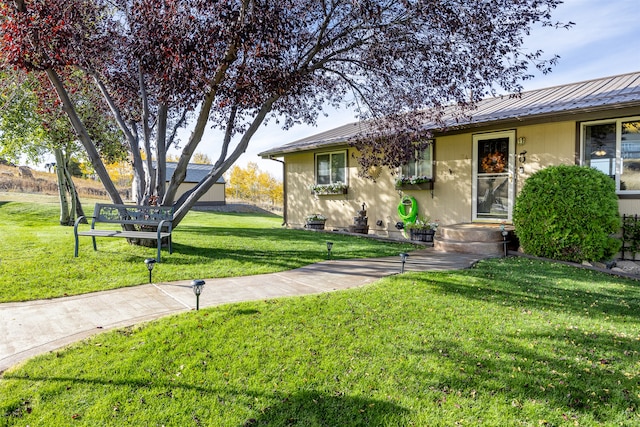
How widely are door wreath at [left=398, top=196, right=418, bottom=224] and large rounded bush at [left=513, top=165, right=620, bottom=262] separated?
123 inches

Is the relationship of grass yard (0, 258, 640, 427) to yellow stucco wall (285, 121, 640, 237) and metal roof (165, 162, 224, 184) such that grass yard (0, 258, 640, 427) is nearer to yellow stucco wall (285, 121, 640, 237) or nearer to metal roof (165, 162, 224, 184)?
yellow stucco wall (285, 121, 640, 237)

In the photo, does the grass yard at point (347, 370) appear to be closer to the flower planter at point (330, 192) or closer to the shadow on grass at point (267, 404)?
the shadow on grass at point (267, 404)

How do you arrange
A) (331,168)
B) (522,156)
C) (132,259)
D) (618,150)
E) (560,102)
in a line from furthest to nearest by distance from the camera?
(331,168), (522,156), (560,102), (618,150), (132,259)

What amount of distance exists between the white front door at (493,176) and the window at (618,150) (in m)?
1.43

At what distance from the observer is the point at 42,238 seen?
7695 millimetres

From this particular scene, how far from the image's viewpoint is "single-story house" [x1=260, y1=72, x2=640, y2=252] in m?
6.84

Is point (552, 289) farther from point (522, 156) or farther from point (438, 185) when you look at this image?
point (438, 185)

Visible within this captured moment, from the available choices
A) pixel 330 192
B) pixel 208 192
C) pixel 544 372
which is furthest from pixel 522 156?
pixel 208 192

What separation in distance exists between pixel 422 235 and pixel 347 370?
6675mm

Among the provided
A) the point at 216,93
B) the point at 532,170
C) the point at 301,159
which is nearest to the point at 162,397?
the point at 216,93

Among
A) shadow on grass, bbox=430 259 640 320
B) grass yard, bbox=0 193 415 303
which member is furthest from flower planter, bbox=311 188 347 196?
shadow on grass, bbox=430 259 640 320

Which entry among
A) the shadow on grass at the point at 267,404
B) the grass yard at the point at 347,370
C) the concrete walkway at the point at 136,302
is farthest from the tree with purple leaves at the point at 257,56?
the shadow on grass at the point at 267,404

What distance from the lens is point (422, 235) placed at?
8844 millimetres

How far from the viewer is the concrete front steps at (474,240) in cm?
720
